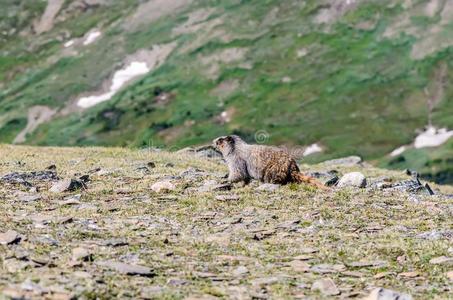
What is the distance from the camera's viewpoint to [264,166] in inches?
910

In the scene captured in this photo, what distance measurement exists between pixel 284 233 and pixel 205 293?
5.39 metres

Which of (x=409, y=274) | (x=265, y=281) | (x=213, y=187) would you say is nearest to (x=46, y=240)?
(x=265, y=281)

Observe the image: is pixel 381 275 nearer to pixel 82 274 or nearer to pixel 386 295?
pixel 386 295

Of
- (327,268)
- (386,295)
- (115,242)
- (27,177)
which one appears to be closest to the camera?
(386,295)

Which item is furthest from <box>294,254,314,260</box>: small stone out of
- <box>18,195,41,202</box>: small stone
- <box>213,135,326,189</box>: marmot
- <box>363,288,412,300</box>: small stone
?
<box>18,195,41,202</box>: small stone

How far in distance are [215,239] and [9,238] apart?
14.3 feet

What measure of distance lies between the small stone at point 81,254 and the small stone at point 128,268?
1.15 feet

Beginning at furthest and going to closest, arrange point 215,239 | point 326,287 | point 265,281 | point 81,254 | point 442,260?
1. point 215,239
2. point 442,260
3. point 81,254
4. point 265,281
5. point 326,287

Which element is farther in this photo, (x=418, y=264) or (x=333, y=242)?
(x=333, y=242)

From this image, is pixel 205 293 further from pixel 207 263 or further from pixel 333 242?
pixel 333 242

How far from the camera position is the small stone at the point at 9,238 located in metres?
13.4

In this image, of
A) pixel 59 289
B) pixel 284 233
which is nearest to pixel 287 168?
pixel 284 233

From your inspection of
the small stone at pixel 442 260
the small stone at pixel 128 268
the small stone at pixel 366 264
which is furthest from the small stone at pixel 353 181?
the small stone at pixel 128 268

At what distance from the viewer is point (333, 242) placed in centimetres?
1555
